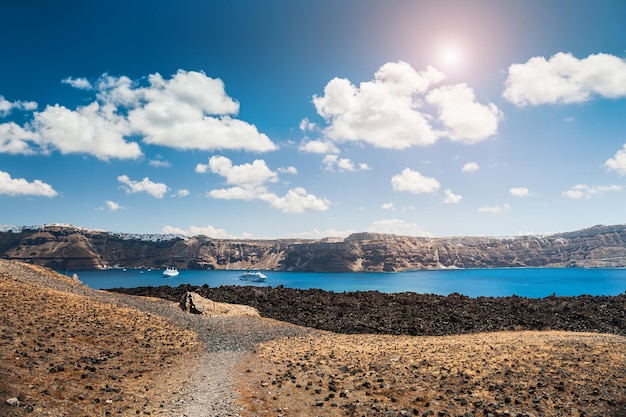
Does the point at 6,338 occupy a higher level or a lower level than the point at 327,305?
higher

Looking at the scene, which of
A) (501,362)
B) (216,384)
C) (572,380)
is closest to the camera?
(572,380)

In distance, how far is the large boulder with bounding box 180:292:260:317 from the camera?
131 feet

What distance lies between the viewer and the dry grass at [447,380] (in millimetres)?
15117

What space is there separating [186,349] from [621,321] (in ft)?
126

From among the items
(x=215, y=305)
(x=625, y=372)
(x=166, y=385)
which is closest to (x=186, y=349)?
(x=166, y=385)

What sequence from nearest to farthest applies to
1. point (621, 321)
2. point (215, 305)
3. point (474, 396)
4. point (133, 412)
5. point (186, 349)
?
point (133, 412), point (474, 396), point (186, 349), point (621, 321), point (215, 305)

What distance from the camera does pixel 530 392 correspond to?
52.7 feet

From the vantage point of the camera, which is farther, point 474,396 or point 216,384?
point 216,384

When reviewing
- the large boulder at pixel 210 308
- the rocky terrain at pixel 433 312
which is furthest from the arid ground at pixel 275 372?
the large boulder at pixel 210 308

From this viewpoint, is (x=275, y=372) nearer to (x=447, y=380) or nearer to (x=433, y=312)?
(x=447, y=380)

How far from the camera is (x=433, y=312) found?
127ft

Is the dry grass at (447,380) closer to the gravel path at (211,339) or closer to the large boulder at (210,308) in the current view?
the gravel path at (211,339)

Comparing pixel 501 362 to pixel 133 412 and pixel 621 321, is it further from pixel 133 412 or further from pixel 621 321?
pixel 621 321

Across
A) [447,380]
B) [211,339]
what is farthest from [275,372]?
[211,339]
